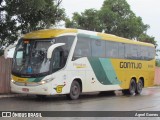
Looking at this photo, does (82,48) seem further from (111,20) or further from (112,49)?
(111,20)

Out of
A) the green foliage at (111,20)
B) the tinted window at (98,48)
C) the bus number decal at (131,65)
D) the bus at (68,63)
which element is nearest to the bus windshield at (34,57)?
the bus at (68,63)

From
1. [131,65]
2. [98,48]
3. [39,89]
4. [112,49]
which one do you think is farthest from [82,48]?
[131,65]

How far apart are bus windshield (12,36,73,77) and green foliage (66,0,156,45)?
63.5 ft

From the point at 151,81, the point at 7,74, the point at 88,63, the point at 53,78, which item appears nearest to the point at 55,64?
the point at 53,78

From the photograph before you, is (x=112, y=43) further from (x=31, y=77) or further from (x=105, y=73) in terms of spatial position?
(x=31, y=77)

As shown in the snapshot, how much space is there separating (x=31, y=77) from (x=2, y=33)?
5.34 meters

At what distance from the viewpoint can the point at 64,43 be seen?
19.0 metres

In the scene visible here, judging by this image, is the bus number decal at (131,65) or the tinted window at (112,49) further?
the bus number decal at (131,65)

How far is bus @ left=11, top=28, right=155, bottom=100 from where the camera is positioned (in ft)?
60.1

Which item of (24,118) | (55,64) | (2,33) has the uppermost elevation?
(2,33)

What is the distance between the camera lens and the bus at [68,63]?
60.1 ft

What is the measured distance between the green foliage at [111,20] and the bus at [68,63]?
15.1 meters

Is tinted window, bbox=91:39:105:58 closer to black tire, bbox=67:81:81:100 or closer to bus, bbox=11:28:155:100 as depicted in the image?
bus, bbox=11:28:155:100

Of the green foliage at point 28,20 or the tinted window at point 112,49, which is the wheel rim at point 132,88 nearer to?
the tinted window at point 112,49
